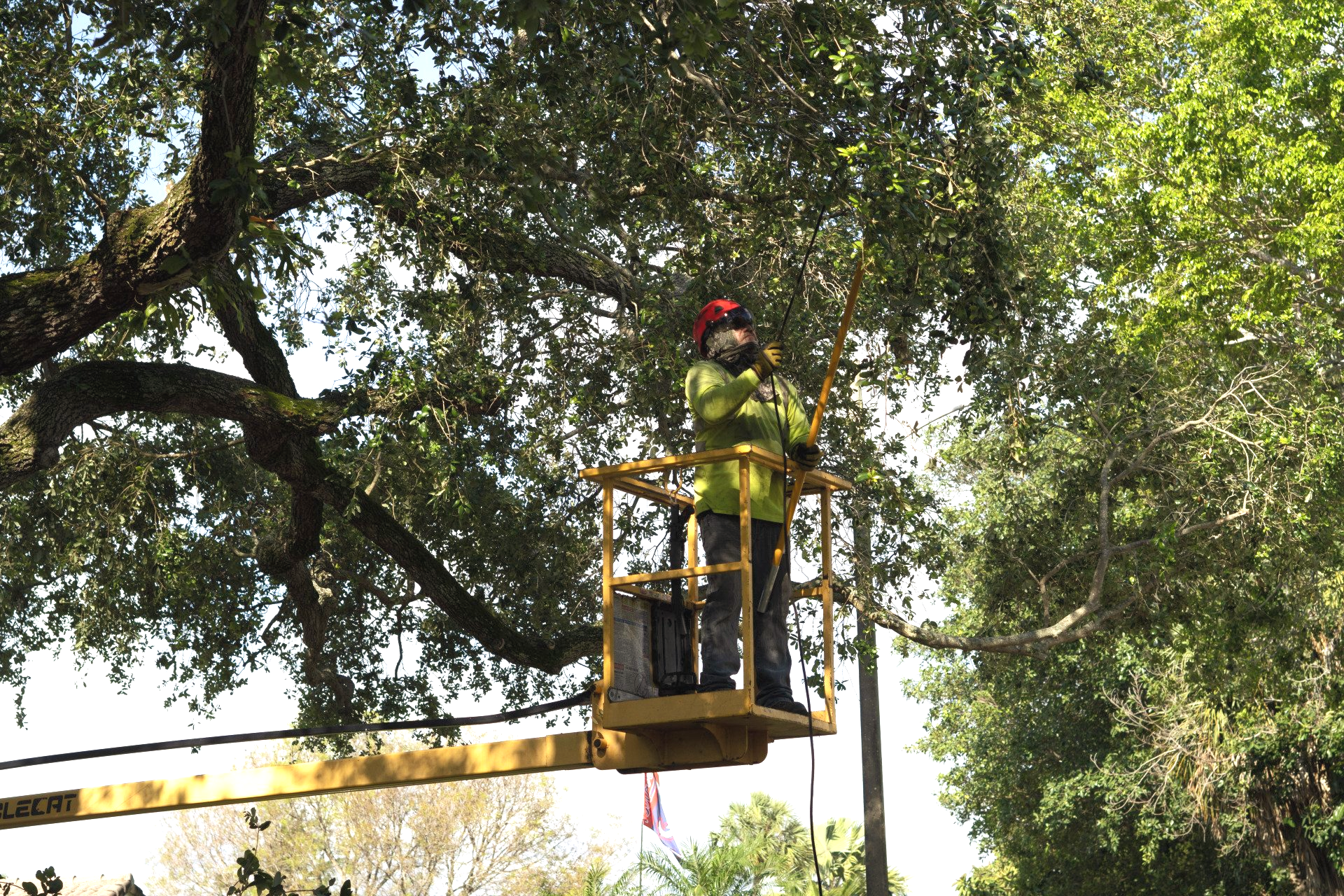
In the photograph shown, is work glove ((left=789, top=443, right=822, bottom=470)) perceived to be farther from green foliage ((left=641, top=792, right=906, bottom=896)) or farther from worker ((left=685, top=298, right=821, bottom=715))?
green foliage ((left=641, top=792, right=906, bottom=896))

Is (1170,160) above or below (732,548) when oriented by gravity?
above

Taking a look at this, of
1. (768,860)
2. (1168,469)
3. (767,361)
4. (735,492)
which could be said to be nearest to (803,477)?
(735,492)

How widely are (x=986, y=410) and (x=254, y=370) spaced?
759cm

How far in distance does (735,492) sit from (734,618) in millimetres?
559

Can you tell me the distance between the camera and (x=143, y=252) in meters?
7.47

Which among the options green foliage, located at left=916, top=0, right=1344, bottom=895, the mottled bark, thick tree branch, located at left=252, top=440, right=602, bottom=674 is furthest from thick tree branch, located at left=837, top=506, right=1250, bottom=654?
the mottled bark

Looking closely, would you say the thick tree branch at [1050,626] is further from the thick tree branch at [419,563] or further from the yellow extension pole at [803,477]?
the yellow extension pole at [803,477]

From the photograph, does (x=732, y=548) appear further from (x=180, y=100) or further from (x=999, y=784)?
(x=999, y=784)

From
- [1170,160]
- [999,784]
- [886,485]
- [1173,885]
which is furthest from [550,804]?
[886,485]

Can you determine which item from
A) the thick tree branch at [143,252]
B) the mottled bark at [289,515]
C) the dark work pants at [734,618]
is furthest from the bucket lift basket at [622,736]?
the thick tree branch at [143,252]

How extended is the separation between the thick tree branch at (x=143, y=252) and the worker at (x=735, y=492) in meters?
2.52

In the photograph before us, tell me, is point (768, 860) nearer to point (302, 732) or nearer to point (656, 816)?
point (656, 816)

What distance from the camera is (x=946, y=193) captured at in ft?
26.3

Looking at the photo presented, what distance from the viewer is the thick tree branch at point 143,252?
23.0ft
